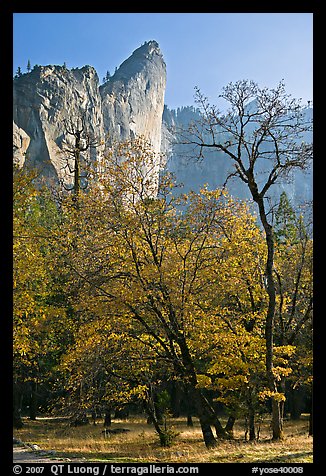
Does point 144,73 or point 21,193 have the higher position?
point 144,73

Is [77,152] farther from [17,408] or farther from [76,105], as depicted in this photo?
[76,105]

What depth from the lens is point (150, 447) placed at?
16.0 metres

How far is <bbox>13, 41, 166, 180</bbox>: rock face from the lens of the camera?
56.8 metres

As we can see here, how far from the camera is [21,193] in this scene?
14.7m

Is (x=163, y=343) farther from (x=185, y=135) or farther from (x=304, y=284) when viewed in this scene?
(x=304, y=284)

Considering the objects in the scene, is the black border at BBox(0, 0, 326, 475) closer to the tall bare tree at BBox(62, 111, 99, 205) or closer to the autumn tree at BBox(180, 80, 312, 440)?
the autumn tree at BBox(180, 80, 312, 440)

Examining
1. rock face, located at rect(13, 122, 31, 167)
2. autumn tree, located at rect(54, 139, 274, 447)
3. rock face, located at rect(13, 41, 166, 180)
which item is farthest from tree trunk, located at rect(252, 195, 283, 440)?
rock face, located at rect(13, 122, 31, 167)

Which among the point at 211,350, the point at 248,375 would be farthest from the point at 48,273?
the point at 248,375

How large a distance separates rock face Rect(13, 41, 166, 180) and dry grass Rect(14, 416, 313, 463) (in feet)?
111

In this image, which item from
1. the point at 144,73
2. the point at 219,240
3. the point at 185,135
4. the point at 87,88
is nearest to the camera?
the point at 185,135

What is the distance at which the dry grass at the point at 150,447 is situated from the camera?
10.7 meters

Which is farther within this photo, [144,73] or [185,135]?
[144,73]
